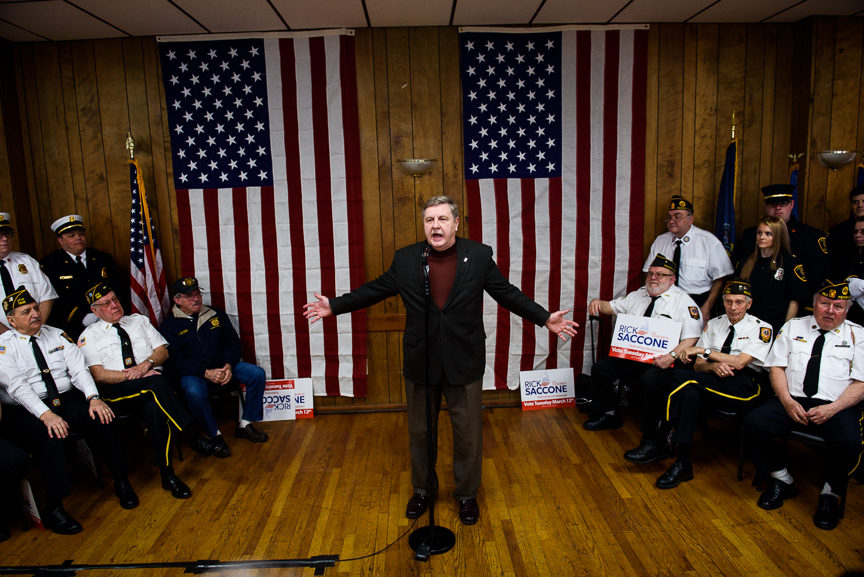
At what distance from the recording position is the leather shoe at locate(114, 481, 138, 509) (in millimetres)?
3125

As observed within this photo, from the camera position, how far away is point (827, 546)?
2600mm

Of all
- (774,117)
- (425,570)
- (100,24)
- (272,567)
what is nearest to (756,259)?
(774,117)

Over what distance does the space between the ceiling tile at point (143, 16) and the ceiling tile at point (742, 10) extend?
389 cm

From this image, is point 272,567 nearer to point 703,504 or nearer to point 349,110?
point 703,504

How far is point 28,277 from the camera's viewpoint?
375 centimetres

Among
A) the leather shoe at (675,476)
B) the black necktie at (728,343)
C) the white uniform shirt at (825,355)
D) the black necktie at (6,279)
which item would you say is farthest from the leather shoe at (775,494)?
the black necktie at (6,279)

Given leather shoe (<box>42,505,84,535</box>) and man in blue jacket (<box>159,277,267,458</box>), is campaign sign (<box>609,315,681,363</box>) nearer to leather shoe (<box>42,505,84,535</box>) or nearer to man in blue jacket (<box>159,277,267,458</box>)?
man in blue jacket (<box>159,277,267,458</box>)

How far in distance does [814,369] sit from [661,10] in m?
2.76

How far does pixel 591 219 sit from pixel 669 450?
190 centimetres

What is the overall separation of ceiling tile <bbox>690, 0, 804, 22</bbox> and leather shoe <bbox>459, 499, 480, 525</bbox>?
3.86 metres

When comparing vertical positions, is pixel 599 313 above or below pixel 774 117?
below

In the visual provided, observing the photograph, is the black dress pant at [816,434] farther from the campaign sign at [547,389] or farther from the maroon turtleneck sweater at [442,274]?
the maroon turtleneck sweater at [442,274]

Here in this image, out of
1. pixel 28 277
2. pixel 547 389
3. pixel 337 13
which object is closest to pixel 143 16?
pixel 337 13

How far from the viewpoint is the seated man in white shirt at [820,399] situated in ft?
9.23
